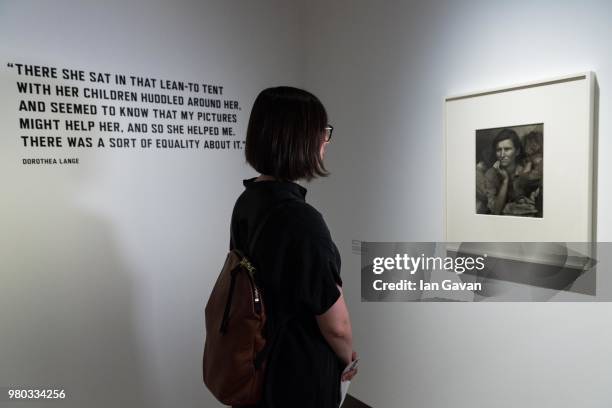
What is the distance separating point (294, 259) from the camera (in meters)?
1.08

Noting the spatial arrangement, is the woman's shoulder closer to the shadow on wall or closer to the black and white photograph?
the black and white photograph

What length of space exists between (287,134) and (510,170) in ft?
2.89

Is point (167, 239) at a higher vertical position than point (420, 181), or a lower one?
lower

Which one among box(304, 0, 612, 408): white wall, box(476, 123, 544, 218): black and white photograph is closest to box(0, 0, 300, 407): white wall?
box(304, 0, 612, 408): white wall

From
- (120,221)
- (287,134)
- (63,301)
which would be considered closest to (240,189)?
(120,221)

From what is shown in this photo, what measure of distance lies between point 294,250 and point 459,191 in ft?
3.08

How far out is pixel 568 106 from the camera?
1361mm

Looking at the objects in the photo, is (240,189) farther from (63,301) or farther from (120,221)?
(63,301)

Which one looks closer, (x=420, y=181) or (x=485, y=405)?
(x=485, y=405)

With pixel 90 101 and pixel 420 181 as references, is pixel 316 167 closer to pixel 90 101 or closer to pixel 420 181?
pixel 420 181

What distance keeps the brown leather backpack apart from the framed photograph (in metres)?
0.93

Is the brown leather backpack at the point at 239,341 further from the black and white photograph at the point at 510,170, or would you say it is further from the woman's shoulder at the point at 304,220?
the black and white photograph at the point at 510,170

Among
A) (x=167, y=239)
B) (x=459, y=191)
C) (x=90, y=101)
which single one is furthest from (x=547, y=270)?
(x=90, y=101)

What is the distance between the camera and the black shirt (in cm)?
107
